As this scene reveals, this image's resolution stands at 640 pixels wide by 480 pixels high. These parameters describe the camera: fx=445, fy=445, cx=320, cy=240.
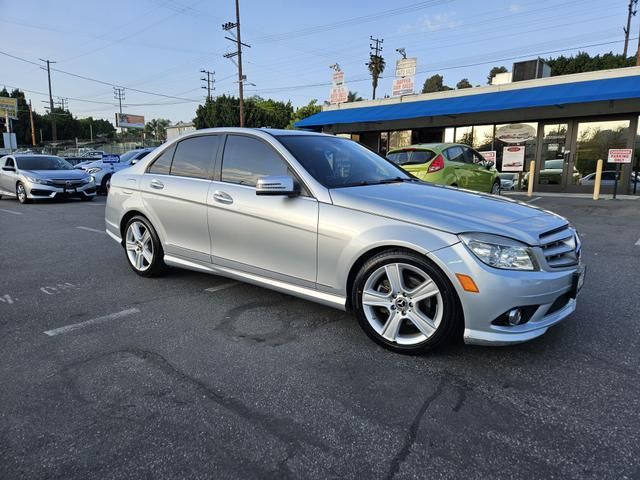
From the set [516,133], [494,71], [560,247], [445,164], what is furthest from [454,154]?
[494,71]

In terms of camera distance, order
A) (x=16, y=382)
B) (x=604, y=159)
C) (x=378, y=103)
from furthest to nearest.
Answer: (x=378, y=103) < (x=604, y=159) < (x=16, y=382)

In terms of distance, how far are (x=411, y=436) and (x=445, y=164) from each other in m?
8.33

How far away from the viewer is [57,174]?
509 inches

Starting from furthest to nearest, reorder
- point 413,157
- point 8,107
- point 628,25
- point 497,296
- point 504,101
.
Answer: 1. point 8,107
2. point 628,25
3. point 504,101
4. point 413,157
5. point 497,296

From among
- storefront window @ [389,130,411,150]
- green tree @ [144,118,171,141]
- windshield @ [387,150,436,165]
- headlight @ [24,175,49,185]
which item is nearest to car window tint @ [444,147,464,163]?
windshield @ [387,150,436,165]

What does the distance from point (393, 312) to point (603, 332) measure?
5.70 ft

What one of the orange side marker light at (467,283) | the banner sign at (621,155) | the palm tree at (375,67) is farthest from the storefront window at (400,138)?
the palm tree at (375,67)

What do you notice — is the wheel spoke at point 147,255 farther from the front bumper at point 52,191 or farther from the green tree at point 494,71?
the green tree at point 494,71

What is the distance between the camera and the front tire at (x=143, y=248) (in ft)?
15.2

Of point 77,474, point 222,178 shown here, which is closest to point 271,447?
point 77,474

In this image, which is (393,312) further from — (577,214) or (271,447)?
(577,214)

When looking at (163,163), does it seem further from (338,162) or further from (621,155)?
(621,155)

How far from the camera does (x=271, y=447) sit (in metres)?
2.10

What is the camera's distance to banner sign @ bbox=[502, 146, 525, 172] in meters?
15.1
